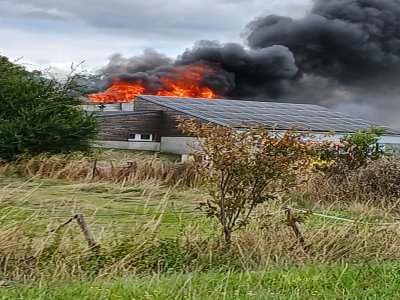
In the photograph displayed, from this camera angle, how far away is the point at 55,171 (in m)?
15.2

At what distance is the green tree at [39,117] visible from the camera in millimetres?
17191

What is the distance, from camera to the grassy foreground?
4672 mm

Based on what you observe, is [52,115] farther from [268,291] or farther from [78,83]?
[268,291]

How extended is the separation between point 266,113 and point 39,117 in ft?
59.5

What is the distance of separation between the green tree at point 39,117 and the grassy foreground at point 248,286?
12399 mm

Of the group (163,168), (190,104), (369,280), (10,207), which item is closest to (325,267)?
(369,280)

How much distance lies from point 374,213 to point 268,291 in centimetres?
645

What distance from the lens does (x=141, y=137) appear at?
34250 millimetres

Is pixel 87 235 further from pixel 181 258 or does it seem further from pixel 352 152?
pixel 352 152

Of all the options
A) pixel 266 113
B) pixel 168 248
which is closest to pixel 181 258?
pixel 168 248

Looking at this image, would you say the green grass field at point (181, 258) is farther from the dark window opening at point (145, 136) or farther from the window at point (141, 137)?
the dark window opening at point (145, 136)

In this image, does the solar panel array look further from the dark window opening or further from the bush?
the bush

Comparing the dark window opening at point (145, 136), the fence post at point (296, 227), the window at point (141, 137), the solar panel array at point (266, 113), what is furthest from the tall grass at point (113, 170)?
the dark window opening at point (145, 136)

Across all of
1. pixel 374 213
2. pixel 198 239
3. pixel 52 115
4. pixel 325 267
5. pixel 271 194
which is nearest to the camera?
pixel 325 267
